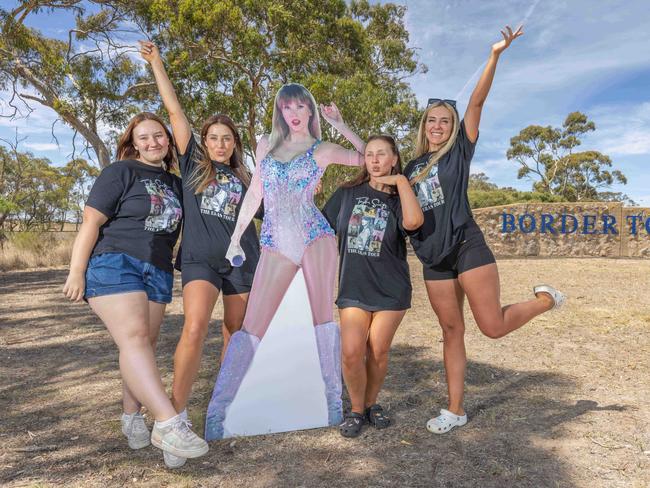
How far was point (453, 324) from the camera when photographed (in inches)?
123

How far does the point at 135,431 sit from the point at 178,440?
0.66 m

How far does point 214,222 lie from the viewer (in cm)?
296

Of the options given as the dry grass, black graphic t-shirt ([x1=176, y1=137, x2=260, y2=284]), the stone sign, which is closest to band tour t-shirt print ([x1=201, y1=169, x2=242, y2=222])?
black graphic t-shirt ([x1=176, y1=137, x2=260, y2=284])

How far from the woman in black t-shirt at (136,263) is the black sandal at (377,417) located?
1.16 meters

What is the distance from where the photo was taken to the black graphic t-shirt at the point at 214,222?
9.52 feet

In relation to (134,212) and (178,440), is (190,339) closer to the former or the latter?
(178,440)

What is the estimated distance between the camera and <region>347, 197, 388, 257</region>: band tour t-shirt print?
3062 mm

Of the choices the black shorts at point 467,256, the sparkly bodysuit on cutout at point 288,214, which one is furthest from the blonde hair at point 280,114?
the black shorts at point 467,256

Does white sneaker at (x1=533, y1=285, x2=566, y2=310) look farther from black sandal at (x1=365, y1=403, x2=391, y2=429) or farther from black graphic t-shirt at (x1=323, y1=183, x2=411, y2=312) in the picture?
black sandal at (x1=365, y1=403, x2=391, y2=429)

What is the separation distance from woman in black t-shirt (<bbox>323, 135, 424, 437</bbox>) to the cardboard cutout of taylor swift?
11 centimetres

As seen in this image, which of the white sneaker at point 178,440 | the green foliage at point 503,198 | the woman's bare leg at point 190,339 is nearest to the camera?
the white sneaker at point 178,440

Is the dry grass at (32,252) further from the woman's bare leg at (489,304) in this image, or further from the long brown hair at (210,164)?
the woman's bare leg at (489,304)

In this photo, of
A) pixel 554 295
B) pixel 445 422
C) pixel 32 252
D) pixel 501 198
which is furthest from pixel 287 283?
pixel 501 198

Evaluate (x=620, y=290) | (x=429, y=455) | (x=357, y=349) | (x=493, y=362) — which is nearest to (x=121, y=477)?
(x=357, y=349)
